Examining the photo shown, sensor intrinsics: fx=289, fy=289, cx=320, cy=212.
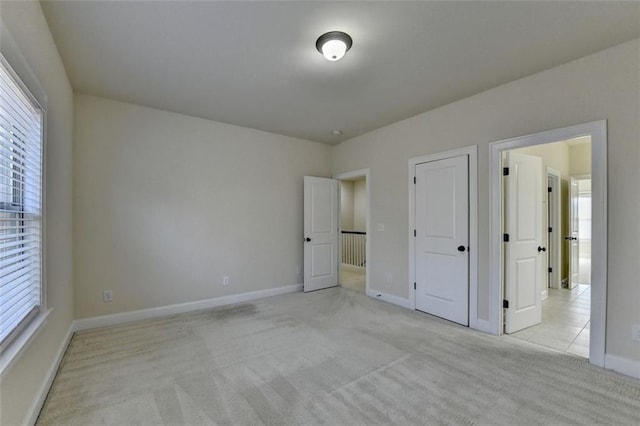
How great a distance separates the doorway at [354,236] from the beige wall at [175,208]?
0.99 m

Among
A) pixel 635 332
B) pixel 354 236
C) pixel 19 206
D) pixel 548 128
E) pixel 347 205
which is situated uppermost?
pixel 548 128

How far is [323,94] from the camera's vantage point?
10.9ft

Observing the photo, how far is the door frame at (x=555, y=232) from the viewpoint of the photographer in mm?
5039

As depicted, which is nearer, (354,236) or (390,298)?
(390,298)

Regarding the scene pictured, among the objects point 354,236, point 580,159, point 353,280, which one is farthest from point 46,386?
point 580,159

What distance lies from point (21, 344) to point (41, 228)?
2.83 ft

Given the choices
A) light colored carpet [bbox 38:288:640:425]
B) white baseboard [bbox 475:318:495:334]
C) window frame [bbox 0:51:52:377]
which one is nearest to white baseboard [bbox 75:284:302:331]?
light colored carpet [bbox 38:288:640:425]

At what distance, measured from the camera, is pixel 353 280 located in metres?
5.96

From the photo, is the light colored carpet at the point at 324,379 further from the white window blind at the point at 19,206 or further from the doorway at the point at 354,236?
the doorway at the point at 354,236

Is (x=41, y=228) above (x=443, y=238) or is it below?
above

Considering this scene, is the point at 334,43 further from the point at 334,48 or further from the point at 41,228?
the point at 41,228

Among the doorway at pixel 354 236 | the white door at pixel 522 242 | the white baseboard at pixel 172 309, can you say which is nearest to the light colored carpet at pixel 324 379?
the white baseboard at pixel 172 309

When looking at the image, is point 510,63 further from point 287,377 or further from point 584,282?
point 584,282

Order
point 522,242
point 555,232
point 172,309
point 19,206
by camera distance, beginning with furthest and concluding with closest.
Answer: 1. point 555,232
2. point 172,309
3. point 522,242
4. point 19,206
